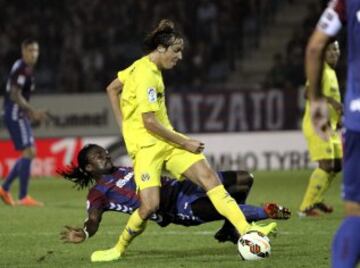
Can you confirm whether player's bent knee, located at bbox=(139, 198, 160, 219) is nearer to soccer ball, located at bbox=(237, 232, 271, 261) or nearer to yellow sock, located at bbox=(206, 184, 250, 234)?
yellow sock, located at bbox=(206, 184, 250, 234)

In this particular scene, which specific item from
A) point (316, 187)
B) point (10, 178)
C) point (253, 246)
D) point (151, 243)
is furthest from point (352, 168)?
point (10, 178)

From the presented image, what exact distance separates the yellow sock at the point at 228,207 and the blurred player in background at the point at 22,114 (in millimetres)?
6037

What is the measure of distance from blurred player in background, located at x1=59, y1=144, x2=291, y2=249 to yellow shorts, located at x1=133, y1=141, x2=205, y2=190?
319mm

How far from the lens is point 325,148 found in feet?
37.8

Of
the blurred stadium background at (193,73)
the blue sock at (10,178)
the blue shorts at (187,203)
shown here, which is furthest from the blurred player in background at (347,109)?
the blurred stadium background at (193,73)

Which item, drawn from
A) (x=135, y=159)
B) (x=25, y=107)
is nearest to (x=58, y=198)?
(x=25, y=107)

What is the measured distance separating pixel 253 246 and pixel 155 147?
43.4 inches

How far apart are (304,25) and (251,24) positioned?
1766 millimetres

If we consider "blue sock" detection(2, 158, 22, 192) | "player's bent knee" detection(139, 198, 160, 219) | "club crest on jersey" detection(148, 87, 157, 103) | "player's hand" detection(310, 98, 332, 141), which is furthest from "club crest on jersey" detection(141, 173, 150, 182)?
"blue sock" detection(2, 158, 22, 192)

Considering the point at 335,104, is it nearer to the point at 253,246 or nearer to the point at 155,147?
the point at 155,147

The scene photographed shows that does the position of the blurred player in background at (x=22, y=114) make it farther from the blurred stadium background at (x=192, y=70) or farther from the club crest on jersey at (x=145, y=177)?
the club crest on jersey at (x=145, y=177)

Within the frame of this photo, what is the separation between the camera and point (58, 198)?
49.3 ft

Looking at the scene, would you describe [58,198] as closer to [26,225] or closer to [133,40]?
[26,225]

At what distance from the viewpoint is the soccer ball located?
24.8ft
